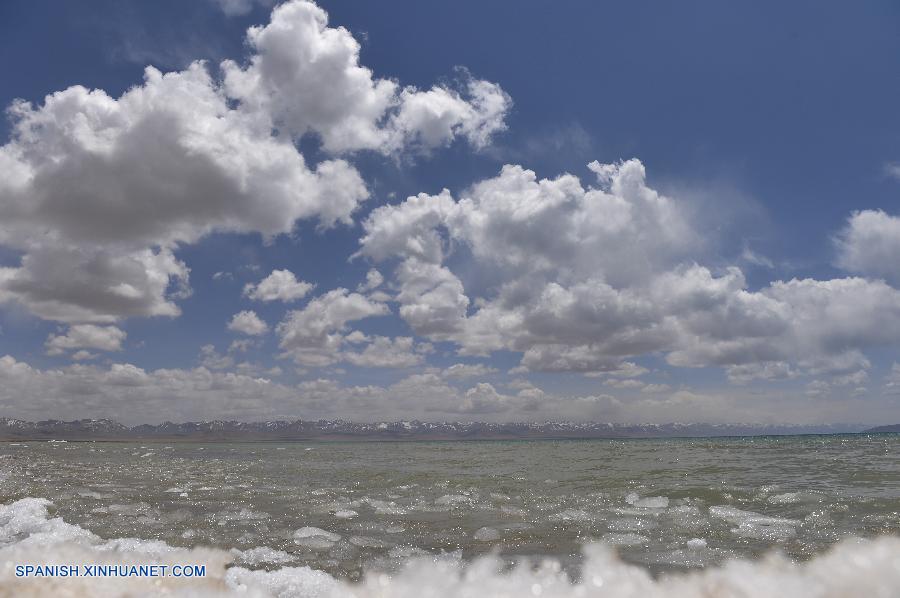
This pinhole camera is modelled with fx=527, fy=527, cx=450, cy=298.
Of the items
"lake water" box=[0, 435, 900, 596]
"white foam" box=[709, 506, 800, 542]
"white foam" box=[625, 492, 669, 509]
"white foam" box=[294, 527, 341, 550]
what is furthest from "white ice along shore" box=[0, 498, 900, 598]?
"white foam" box=[625, 492, 669, 509]

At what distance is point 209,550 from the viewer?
23.1ft

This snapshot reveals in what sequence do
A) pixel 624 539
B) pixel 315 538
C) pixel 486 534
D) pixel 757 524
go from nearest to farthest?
pixel 624 539
pixel 315 538
pixel 486 534
pixel 757 524

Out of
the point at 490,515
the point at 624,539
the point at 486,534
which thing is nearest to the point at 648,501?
the point at 490,515

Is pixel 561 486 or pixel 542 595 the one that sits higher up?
pixel 542 595

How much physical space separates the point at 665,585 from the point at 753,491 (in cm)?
1032

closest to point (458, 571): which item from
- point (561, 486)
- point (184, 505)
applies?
point (184, 505)

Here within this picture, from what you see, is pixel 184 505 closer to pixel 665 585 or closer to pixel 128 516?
pixel 128 516

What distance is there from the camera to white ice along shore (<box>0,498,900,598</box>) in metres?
4.14

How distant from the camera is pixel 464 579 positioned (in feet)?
18.2

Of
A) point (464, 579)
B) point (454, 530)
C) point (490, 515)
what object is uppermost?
point (464, 579)

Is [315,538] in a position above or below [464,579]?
below

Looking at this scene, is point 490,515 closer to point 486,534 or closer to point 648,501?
point 486,534

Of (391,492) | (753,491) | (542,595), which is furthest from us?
(391,492)

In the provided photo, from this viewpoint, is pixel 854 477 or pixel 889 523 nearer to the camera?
pixel 889 523
